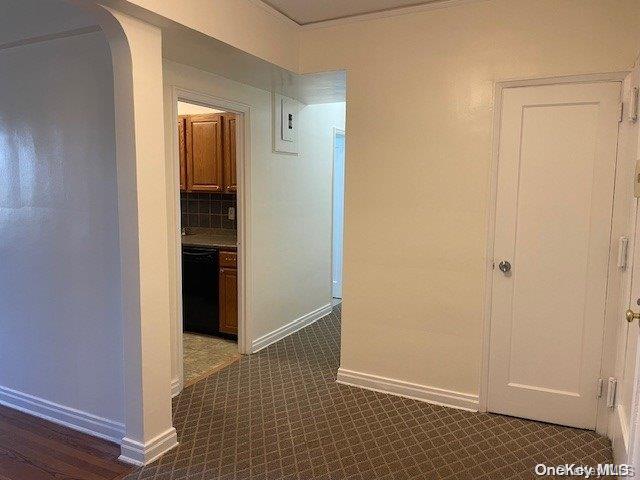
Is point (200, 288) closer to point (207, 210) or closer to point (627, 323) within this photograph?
point (207, 210)

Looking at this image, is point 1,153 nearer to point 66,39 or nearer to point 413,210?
point 66,39

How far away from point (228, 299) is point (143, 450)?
1.93 m

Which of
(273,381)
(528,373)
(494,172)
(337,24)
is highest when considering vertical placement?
(337,24)

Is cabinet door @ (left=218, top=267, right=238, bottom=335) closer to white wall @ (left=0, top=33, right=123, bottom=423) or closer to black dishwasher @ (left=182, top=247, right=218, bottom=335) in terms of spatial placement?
black dishwasher @ (left=182, top=247, right=218, bottom=335)

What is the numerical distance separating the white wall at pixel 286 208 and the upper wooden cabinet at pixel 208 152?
0.60 m

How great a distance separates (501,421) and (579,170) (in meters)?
1.53

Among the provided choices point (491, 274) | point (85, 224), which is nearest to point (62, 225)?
point (85, 224)

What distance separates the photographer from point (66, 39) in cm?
257

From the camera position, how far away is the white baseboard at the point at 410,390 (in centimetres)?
304

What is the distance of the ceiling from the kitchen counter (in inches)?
76.3

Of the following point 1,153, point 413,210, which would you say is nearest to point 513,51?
point 413,210

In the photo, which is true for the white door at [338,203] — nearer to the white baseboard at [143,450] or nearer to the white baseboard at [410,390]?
the white baseboard at [410,390]

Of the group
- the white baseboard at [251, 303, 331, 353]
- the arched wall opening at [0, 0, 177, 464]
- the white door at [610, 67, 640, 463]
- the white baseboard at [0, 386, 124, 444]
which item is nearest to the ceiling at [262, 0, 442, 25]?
the arched wall opening at [0, 0, 177, 464]

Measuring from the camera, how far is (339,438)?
105 inches
